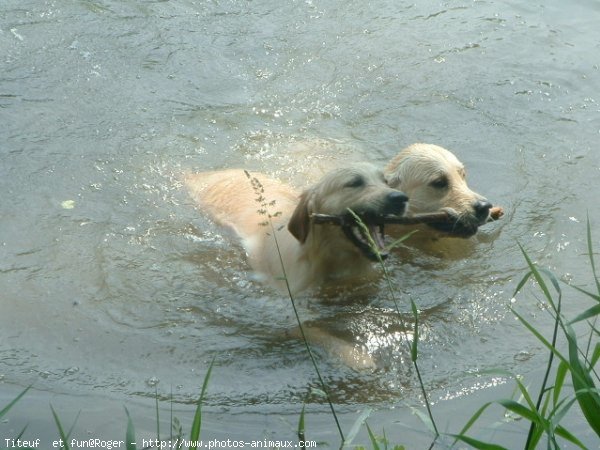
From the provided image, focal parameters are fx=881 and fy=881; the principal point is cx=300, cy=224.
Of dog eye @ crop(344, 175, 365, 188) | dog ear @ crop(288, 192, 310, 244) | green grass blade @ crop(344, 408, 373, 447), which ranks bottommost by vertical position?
dog ear @ crop(288, 192, 310, 244)

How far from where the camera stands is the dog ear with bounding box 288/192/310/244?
17.9ft

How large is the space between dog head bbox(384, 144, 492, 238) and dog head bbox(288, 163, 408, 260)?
0.45 meters

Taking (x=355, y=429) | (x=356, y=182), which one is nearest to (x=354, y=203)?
(x=356, y=182)

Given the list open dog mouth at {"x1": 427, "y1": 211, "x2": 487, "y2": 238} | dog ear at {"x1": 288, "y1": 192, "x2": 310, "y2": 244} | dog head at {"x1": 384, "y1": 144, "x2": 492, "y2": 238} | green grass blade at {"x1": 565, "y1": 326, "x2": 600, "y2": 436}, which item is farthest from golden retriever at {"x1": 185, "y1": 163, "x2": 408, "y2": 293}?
green grass blade at {"x1": 565, "y1": 326, "x2": 600, "y2": 436}

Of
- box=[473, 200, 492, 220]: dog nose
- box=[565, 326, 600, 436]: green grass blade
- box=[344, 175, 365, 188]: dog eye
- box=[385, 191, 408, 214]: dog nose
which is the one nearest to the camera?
Result: box=[565, 326, 600, 436]: green grass blade

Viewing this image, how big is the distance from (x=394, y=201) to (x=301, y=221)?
627 mm

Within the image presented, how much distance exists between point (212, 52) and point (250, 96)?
865 millimetres

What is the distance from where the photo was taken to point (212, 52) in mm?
8812

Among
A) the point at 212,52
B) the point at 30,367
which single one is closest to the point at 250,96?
the point at 212,52

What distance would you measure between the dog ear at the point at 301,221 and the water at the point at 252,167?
45 cm

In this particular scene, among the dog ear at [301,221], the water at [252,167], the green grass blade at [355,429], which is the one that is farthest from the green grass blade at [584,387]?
the dog ear at [301,221]

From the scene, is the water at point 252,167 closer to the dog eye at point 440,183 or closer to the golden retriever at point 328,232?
the golden retriever at point 328,232

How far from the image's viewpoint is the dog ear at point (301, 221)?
5.44 meters

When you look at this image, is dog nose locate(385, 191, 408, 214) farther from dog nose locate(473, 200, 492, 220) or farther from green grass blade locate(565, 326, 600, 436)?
green grass blade locate(565, 326, 600, 436)
